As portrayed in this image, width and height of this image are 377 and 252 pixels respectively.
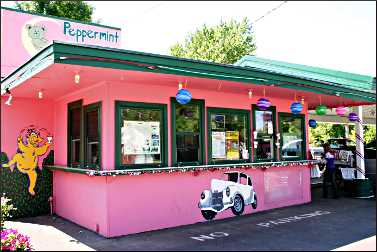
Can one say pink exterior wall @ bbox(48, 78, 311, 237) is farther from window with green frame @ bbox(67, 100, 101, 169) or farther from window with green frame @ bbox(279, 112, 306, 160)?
window with green frame @ bbox(279, 112, 306, 160)

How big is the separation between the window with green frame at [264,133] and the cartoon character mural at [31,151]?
17.4 feet

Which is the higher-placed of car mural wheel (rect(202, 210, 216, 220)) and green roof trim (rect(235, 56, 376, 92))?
green roof trim (rect(235, 56, 376, 92))

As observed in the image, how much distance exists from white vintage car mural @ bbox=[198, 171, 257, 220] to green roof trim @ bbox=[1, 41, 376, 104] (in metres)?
2.40

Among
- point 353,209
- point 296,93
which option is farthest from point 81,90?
point 353,209

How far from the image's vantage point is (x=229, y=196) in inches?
344

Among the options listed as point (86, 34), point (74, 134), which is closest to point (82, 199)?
point (74, 134)

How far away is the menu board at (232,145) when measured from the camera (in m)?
8.99

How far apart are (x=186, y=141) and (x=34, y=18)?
21.0 feet

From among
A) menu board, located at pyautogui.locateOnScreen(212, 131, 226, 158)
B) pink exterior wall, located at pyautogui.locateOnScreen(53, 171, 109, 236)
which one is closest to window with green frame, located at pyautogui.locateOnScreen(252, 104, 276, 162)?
menu board, located at pyautogui.locateOnScreen(212, 131, 226, 158)

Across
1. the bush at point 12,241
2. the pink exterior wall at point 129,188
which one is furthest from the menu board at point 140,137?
the bush at point 12,241

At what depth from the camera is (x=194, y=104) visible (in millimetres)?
8391

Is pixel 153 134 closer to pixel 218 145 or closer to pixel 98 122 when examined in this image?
pixel 98 122

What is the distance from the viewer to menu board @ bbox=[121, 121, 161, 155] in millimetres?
7387

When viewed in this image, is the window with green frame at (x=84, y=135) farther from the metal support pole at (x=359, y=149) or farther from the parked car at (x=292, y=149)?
the metal support pole at (x=359, y=149)
